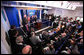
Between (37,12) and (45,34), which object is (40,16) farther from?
(45,34)

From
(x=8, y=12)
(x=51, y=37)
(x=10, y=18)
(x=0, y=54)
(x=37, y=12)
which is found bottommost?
(x=51, y=37)

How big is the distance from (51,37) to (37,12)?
5.18 m

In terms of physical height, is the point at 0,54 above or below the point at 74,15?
below

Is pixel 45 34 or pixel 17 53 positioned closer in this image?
pixel 17 53

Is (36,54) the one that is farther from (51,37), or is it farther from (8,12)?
(8,12)

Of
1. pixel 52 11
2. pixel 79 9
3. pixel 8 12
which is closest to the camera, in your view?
pixel 8 12

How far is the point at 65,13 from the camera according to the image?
29.9ft

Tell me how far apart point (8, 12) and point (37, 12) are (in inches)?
158

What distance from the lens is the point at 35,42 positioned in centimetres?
221

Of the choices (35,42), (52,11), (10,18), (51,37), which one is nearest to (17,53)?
(35,42)

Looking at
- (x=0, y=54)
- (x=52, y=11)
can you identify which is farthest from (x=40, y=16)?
(x=0, y=54)

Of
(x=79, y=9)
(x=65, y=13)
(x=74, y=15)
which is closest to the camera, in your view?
(x=79, y=9)

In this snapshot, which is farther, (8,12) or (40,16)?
(40,16)

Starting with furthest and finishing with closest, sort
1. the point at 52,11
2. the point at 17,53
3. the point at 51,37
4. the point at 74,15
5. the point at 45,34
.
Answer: the point at 52,11 < the point at 74,15 < the point at 51,37 < the point at 45,34 < the point at 17,53
